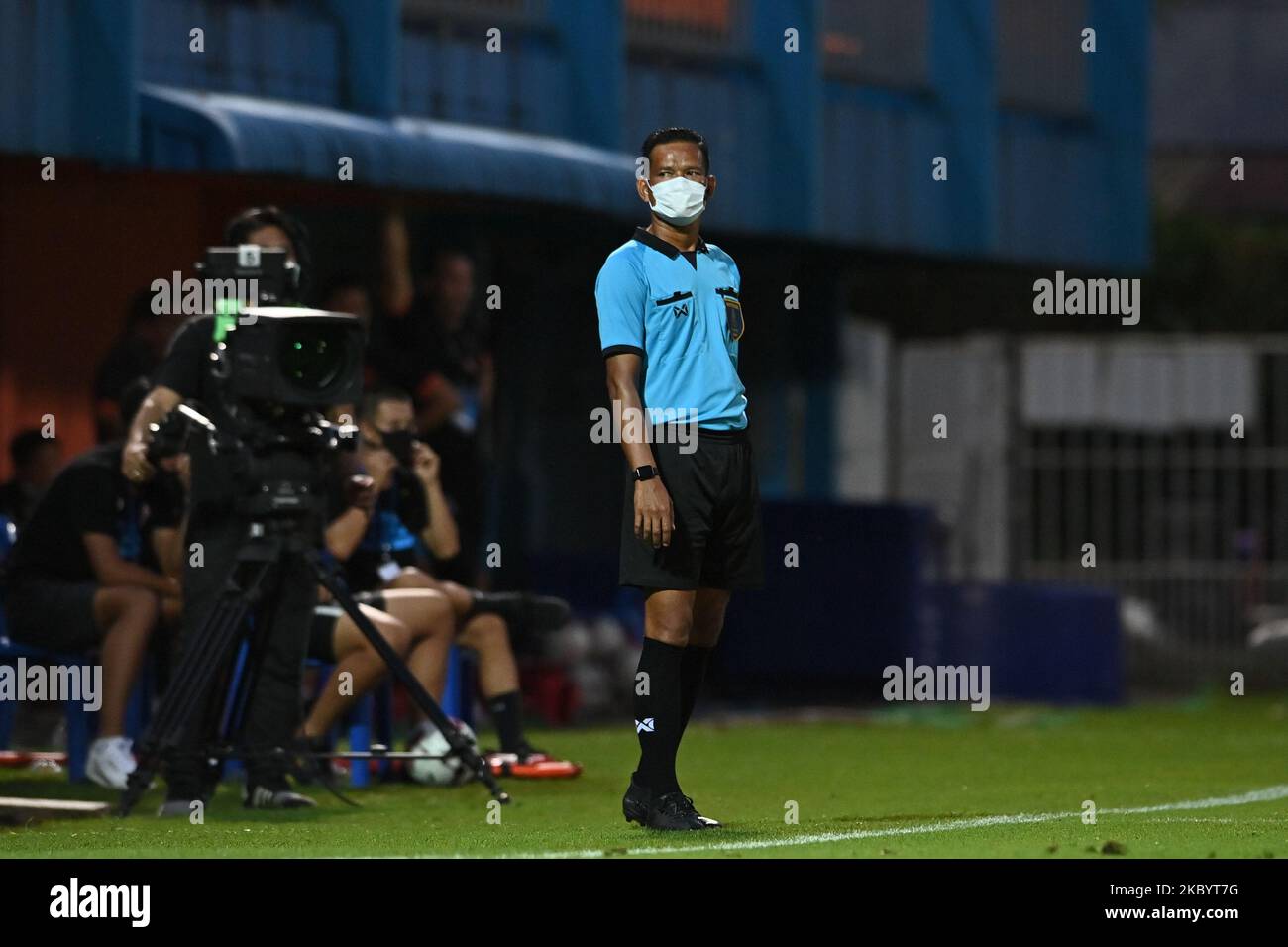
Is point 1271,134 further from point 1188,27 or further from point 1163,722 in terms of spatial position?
point 1163,722

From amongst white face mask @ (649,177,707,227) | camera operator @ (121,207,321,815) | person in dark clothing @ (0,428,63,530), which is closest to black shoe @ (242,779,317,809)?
camera operator @ (121,207,321,815)

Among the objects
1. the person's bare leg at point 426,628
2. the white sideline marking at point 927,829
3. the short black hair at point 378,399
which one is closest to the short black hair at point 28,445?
the short black hair at point 378,399

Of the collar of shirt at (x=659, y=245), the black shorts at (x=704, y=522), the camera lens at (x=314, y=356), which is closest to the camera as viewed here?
the black shorts at (x=704, y=522)

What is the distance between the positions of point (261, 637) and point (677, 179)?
7.49 feet

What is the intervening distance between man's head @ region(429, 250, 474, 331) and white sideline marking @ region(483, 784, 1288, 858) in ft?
16.9

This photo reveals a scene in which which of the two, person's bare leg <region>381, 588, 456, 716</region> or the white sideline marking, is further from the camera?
person's bare leg <region>381, 588, 456, 716</region>

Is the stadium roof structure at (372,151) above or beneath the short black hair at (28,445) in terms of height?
above

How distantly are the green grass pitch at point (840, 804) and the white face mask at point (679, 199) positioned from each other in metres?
1.80

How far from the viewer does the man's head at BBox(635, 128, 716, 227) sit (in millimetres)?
8211

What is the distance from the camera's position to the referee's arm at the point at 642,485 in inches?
311

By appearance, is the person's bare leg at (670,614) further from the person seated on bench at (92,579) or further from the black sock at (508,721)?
the person seated on bench at (92,579)

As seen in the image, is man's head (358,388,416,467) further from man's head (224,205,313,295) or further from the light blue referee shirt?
the light blue referee shirt

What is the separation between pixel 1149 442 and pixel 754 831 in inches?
476
